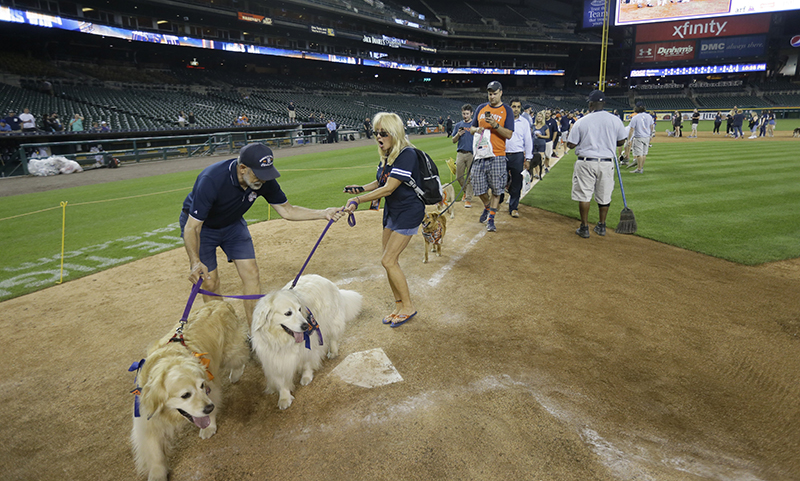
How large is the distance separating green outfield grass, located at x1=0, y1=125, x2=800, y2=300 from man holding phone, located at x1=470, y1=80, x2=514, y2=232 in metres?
2.84

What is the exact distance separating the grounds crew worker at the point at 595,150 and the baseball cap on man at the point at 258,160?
18.8ft

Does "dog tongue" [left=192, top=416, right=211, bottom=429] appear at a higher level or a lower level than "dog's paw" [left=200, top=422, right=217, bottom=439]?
higher

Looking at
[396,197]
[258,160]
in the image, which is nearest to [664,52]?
[396,197]

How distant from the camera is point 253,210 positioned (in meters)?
10.8

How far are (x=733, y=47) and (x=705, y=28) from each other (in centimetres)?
477

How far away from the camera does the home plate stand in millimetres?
3645

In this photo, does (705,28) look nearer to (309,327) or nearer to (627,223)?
(627,223)

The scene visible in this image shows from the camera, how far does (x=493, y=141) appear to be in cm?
750

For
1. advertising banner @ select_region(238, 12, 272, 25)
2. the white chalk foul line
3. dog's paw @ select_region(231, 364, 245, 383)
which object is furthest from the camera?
advertising banner @ select_region(238, 12, 272, 25)

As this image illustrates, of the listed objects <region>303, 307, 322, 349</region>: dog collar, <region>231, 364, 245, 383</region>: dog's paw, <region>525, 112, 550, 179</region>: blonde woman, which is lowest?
<region>231, 364, 245, 383</region>: dog's paw

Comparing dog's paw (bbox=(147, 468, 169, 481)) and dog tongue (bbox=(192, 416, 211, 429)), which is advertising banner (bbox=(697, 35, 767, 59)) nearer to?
dog tongue (bbox=(192, 416, 211, 429))

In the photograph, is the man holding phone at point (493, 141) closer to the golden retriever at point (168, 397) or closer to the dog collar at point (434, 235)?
the dog collar at point (434, 235)

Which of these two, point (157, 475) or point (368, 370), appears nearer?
point (157, 475)

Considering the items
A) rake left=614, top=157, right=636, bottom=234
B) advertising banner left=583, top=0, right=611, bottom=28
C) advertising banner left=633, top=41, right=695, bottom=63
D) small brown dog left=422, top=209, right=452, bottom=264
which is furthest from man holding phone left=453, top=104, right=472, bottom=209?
advertising banner left=583, top=0, right=611, bottom=28
